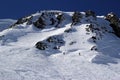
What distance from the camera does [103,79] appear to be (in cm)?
2966

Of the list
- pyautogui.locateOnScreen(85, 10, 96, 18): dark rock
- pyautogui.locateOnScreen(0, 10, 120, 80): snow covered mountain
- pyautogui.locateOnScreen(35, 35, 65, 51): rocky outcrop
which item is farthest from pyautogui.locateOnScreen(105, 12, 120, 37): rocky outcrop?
pyautogui.locateOnScreen(35, 35, 65, 51): rocky outcrop

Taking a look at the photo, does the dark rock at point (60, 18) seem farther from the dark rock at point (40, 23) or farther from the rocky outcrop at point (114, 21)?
the rocky outcrop at point (114, 21)

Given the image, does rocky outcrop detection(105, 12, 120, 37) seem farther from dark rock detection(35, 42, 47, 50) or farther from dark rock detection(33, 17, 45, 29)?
dark rock detection(35, 42, 47, 50)

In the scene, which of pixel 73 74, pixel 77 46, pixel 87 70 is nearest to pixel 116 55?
pixel 77 46

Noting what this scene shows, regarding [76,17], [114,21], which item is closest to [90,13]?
[76,17]

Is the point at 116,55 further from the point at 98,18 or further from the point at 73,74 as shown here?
the point at 98,18

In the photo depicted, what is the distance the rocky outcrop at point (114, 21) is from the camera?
5299 cm

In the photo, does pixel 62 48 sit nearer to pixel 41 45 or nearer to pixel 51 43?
pixel 51 43

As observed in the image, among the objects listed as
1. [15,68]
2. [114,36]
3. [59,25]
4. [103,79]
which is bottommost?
[103,79]

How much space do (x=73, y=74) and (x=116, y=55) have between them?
39.1 ft

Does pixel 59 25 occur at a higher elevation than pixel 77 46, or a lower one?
higher

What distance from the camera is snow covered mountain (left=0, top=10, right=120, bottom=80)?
1240 inches

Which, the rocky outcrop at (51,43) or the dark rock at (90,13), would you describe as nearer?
the rocky outcrop at (51,43)

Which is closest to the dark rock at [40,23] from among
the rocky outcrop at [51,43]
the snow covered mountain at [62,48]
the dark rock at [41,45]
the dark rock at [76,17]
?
the snow covered mountain at [62,48]
